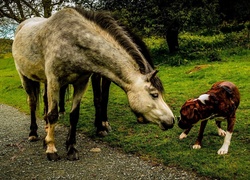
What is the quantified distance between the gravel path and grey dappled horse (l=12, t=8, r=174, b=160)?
11.8 inches

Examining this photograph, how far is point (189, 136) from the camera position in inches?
229

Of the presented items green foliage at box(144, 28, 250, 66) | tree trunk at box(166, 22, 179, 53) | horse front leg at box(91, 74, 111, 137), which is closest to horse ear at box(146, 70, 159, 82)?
horse front leg at box(91, 74, 111, 137)

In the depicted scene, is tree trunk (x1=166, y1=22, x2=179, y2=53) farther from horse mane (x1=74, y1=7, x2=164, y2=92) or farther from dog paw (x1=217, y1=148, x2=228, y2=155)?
dog paw (x1=217, y1=148, x2=228, y2=155)

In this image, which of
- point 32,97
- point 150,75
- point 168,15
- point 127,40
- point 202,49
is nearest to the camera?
point 150,75

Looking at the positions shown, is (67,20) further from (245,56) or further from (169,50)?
(169,50)

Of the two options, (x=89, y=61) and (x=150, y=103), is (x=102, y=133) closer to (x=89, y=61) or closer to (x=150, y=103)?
(x=89, y=61)

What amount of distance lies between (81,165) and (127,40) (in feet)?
6.73

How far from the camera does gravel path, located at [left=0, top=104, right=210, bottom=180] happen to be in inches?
175

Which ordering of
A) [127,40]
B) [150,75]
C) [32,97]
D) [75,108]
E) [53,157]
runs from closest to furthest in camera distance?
[150,75], [127,40], [53,157], [75,108], [32,97]

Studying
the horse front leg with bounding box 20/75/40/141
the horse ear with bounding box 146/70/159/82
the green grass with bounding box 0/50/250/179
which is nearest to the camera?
the horse ear with bounding box 146/70/159/82

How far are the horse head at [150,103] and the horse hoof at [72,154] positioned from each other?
5.03ft

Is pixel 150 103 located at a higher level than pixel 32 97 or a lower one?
higher

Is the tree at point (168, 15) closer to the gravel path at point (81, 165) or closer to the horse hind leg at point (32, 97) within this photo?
the horse hind leg at point (32, 97)

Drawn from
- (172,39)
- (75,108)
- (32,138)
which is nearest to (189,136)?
(75,108)
